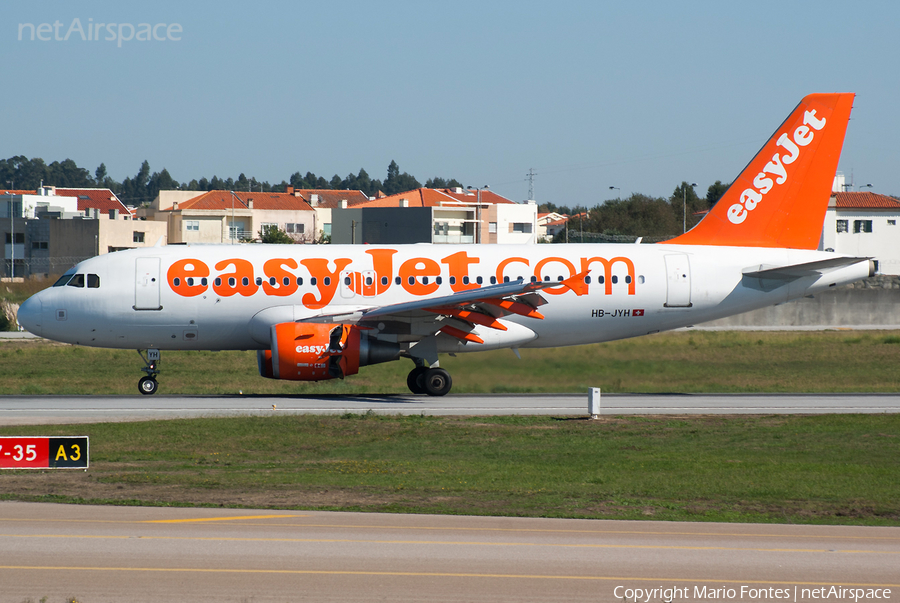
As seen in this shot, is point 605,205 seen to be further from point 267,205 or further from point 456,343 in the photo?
point 456,343

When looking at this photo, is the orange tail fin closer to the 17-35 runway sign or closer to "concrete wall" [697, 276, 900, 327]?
the 17-35 runway sign

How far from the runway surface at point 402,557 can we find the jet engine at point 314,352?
12.4 meters

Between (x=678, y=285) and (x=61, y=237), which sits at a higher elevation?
(x=61, y=237)

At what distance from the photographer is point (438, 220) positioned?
390ft

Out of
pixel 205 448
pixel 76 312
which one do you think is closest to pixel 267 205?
pixel 76 312

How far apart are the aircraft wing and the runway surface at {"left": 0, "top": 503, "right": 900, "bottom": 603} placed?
1288 cm

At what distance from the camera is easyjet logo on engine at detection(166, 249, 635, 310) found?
27.8 m

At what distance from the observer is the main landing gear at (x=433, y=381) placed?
91.4 feet

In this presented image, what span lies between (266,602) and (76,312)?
68.0 feet

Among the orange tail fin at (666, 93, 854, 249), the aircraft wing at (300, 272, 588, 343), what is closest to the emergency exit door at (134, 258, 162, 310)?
the aircraft wing at (300, 272, 588, 343)

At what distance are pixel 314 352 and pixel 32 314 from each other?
29.2 ft

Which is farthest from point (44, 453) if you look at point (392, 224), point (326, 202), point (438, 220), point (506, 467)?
point (326, 202)

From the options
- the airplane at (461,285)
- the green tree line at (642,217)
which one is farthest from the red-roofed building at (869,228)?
the airplane at (461,285)

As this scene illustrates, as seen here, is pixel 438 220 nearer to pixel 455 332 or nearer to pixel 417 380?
pixel 417 380
